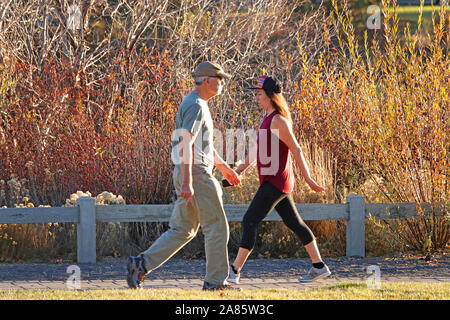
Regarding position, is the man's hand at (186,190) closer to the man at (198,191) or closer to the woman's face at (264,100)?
the man at (198,191)

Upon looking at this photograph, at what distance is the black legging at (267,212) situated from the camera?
6.89 m

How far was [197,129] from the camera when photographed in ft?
20.1

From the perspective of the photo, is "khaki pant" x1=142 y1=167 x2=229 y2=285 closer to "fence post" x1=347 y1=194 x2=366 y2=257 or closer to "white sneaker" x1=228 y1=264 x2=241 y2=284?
"white sneaker" x1=228 y1=264 x2=241 y2=284

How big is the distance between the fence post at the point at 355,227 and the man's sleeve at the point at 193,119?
3.73 metres

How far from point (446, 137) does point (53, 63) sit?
23.4 ft

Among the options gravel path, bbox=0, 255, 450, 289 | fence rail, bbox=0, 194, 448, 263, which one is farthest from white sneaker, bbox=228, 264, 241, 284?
fence rail, bbox=0, 194, 448, 263

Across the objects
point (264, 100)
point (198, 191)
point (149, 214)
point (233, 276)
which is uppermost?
point (264, 100)

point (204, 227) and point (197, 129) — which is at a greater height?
point (197, 129)

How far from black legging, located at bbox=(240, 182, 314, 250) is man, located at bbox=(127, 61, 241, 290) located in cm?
49

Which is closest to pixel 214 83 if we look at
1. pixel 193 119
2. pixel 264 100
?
pixel 193 119

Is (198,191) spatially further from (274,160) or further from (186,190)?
(274,160)

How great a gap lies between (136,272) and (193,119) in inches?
58.4

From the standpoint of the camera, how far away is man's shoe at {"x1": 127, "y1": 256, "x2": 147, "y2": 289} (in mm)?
6559
